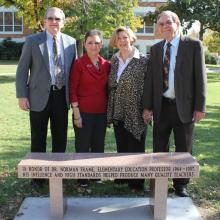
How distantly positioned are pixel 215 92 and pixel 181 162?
50.0ft

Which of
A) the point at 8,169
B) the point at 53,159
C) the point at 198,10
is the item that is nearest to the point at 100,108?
the point at 53,159

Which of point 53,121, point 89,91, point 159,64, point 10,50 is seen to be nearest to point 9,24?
point 10,50

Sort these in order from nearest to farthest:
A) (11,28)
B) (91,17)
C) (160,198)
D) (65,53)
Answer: (160,198)
(65,53)
(91,17)
(11,28)

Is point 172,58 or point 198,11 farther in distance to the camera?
point 198,11

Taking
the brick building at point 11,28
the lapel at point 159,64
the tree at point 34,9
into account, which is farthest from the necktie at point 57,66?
the brick building at point 11,28

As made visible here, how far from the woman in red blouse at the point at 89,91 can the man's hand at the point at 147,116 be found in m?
0.48

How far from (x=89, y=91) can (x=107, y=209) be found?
135 centimetres

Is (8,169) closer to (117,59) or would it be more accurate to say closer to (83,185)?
(83,185)

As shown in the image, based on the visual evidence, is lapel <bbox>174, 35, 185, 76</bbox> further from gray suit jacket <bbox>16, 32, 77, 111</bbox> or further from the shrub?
the shrub

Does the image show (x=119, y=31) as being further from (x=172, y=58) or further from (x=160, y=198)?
(x=160, y=198)

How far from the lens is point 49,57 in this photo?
5676 millimetres

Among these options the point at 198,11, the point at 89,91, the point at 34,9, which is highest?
Answer: the point at 198,11

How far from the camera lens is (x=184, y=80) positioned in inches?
213

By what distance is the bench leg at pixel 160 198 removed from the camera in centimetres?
491
